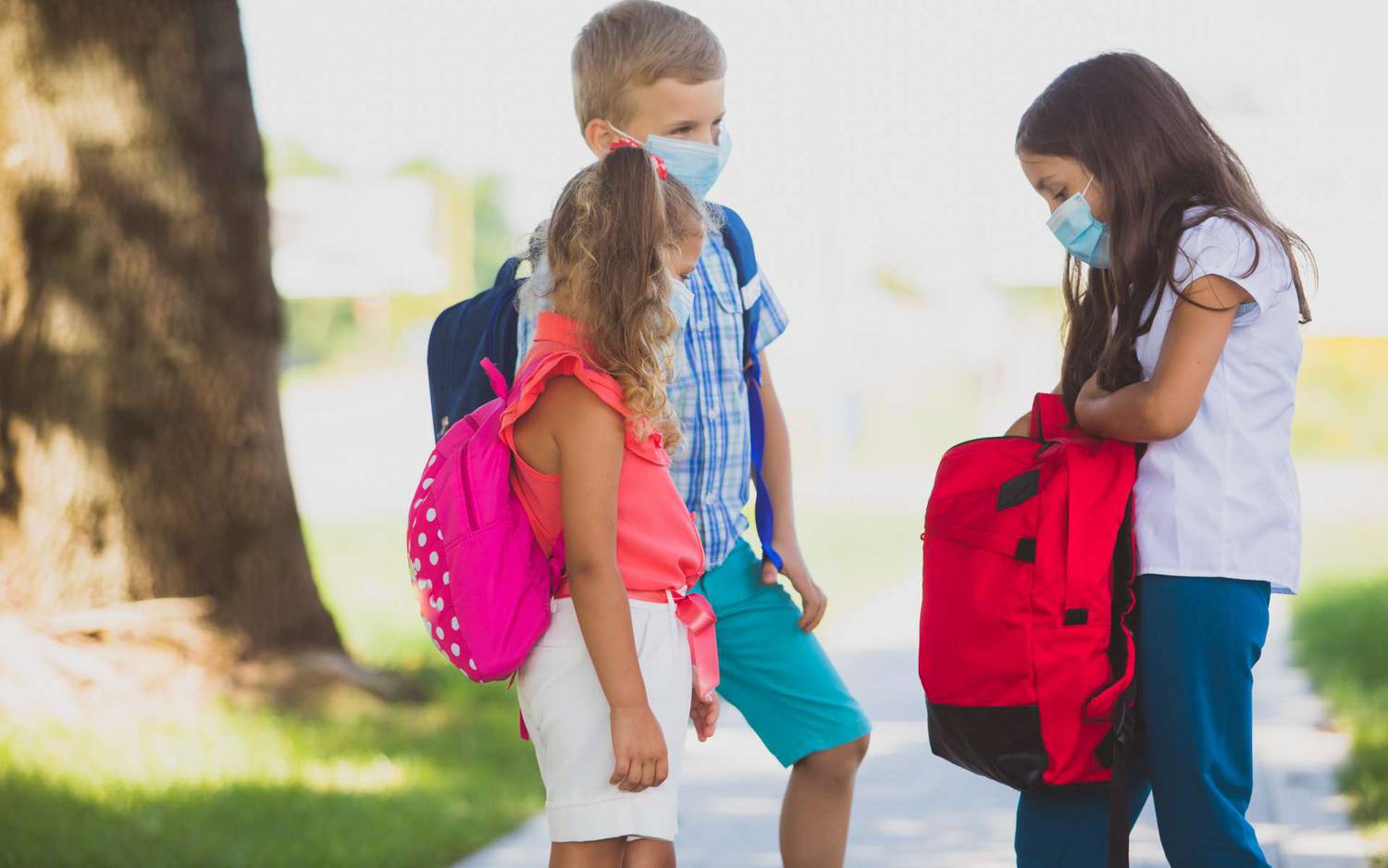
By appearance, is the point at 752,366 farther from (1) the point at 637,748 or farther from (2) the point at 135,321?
(2) the point at 135,321

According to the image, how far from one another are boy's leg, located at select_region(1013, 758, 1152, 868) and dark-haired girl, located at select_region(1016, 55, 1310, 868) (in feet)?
0.72

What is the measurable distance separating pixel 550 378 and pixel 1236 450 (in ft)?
3.58

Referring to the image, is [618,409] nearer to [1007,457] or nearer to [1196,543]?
[1007,457]

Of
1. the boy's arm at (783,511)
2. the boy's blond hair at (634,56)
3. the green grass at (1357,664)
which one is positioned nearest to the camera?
the boy's blond hair at (634,56)

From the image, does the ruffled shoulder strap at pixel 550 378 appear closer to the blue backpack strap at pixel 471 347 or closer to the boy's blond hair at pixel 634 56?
the blue backpack strap at pixel 471 347

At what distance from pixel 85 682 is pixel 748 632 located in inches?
132

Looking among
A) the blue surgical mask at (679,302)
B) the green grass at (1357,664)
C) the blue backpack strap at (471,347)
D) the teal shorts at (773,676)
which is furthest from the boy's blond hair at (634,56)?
the green grass at (1357,664)

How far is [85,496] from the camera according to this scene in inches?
219

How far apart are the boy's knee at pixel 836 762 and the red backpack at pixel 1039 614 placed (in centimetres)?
28

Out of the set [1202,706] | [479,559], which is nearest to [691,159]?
[479,559]

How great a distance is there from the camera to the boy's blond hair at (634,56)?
2881mm

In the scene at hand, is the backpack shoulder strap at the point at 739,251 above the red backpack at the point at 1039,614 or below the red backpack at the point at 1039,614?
above

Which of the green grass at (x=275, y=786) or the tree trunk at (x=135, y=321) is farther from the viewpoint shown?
the tree trunk at (x=135, y=321)

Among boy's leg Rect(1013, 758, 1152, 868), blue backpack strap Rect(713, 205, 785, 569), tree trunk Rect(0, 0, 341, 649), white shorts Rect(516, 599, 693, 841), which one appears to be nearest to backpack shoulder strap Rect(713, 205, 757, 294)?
blue backpack strap Rect(713, 205, 785, 569)
